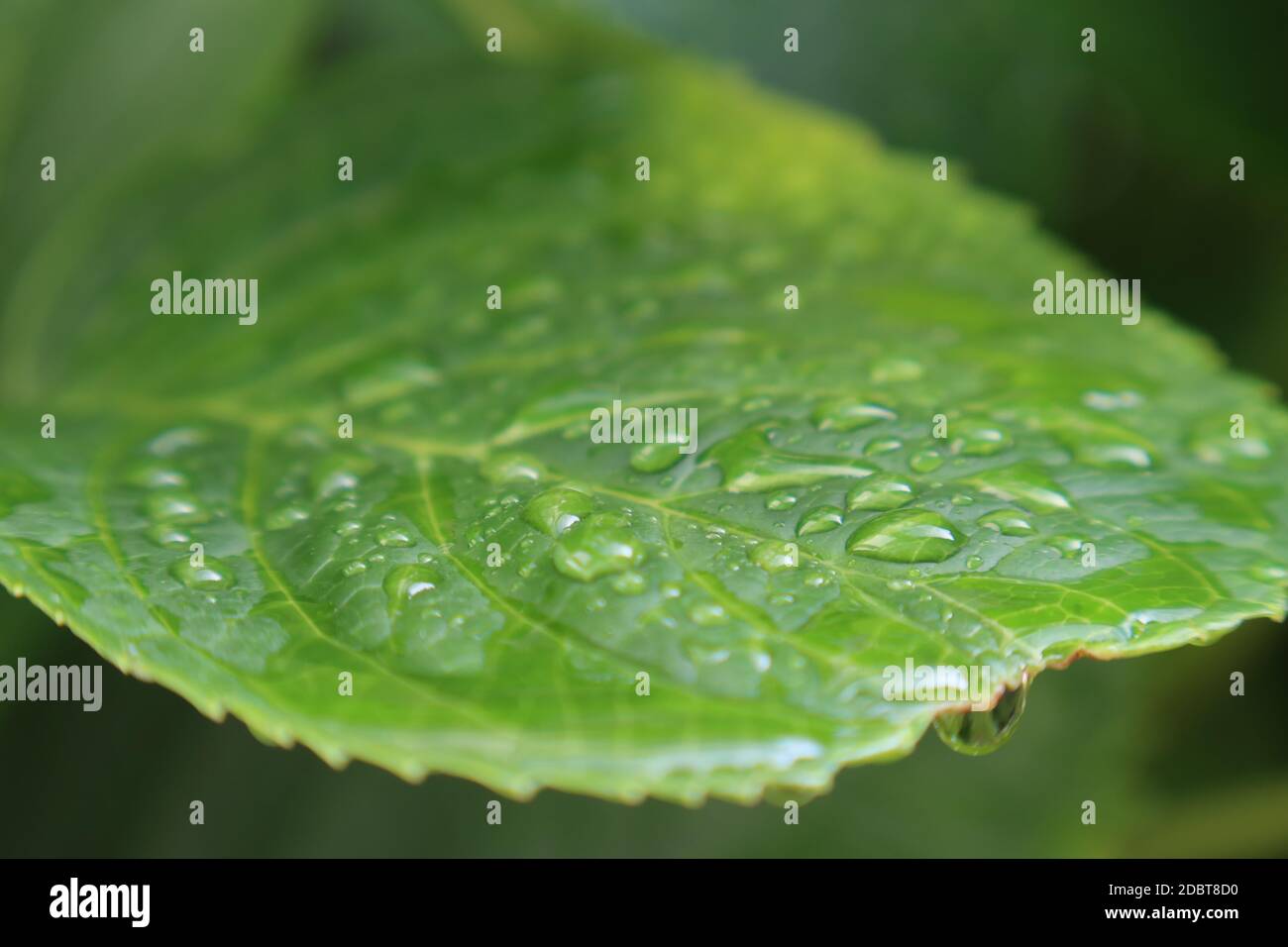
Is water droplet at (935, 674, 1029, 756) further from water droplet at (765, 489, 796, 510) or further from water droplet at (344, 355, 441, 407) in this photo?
water droplet at (344, 355, 441, 407)

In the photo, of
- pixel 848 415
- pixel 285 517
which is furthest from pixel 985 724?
pixel 285 517

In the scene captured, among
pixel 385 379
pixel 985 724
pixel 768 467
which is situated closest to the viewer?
pixel 985 724

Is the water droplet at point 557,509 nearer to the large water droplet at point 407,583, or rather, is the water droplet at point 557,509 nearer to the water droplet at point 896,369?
the large water droplet at point 407,583

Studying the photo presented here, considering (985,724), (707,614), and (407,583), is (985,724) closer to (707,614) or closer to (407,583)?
(707,614)

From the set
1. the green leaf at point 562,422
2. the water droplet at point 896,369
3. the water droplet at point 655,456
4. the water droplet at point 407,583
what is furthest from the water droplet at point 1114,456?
the water droplet at point 407,583

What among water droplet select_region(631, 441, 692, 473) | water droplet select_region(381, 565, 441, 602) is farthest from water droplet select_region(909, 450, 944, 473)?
water droplet select_region(381, 565, 441, 602)

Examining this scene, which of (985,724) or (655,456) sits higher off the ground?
(655,456)
